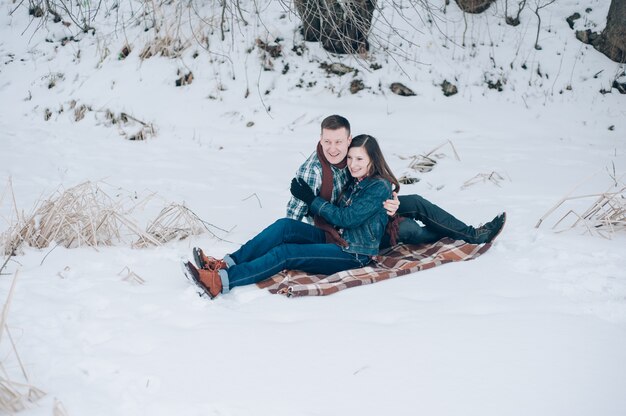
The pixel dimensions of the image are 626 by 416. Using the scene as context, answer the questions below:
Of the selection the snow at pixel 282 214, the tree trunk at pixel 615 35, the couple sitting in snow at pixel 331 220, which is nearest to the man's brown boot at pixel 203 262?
the couple sitting in snow at pixel 331 220

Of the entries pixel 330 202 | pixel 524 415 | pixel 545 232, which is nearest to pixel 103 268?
pixel 330 202

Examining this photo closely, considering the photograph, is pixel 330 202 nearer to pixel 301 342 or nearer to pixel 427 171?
pixel 301 342

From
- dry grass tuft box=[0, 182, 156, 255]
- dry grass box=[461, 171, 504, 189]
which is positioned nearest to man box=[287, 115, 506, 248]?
dry grass tuft box=[0, 182, 156, 255]

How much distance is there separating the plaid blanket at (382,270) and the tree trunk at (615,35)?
16.8ft

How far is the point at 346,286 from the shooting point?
3.41 m

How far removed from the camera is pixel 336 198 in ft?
12.7

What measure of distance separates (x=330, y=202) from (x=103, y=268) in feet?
4.56

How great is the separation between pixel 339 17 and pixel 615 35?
13.3ft

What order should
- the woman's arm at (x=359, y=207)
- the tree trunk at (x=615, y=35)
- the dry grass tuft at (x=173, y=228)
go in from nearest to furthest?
1. the woman's arm at (x=359, y=207)
2. the dry grass tuft at (x=173, y=228)
3. the tree trunk at (x=615, y=35)

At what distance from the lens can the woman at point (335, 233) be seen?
354cm

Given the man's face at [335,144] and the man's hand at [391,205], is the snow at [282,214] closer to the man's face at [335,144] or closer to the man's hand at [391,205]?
the man's hand at [391,205]

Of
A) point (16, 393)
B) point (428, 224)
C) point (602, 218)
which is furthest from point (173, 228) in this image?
point (602, 218)

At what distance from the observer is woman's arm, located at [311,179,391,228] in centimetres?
358

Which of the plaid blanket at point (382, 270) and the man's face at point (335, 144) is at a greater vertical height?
the man's face at point (335, 144)
